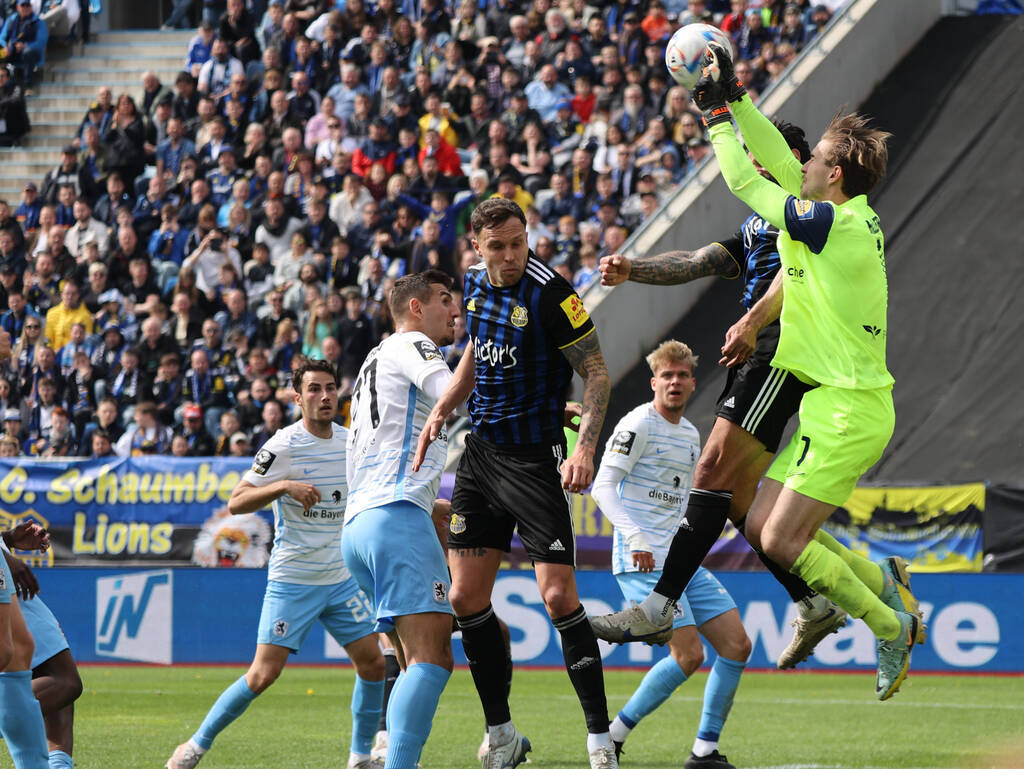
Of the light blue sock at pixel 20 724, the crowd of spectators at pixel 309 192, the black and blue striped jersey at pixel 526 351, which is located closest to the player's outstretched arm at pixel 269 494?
the black and blue striped jersey at pixel 526 351

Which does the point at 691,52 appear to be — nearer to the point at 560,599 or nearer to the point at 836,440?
the point at 836,440

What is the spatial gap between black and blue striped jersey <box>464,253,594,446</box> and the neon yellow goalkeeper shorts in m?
1.10

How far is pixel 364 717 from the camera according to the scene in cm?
834

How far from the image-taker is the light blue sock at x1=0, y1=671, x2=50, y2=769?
20.6 feet

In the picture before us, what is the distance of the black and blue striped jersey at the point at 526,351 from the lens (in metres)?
6.87

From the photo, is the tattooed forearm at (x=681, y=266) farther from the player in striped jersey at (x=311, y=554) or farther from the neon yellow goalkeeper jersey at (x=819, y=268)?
the player in striped jersey at (x=311, y=554)

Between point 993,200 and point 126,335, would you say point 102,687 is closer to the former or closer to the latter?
point 126,335

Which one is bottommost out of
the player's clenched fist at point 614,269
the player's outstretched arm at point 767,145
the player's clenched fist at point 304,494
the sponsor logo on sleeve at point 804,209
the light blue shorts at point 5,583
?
the player's clenched fist at point 304,494

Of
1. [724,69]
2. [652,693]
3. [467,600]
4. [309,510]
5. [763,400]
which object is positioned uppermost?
[724,69]

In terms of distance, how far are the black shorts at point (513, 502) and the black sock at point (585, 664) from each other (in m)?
0.29

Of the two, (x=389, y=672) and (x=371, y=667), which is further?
(x=389, y=672)

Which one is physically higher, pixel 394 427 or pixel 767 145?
pixel 767 145

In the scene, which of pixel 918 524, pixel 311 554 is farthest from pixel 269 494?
pixel 918 524

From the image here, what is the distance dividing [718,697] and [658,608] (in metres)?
1.44
